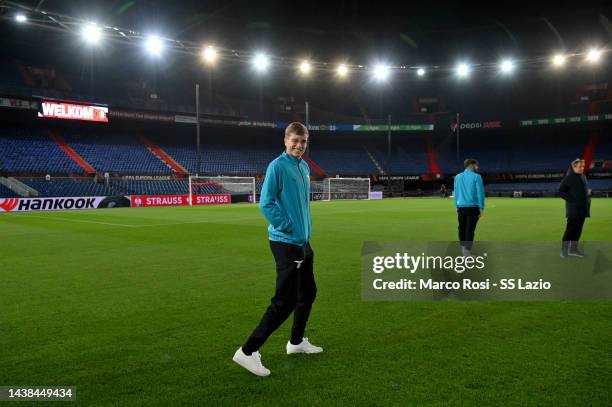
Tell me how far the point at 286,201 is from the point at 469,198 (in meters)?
6.87

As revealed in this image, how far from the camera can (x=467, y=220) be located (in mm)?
9898

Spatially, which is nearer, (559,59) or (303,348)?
(303,348)

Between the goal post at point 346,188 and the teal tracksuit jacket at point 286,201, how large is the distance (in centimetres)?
4583

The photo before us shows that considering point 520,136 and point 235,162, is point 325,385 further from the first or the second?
point 520,136

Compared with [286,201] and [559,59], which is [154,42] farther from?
[559,59]

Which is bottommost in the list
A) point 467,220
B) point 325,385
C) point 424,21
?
point 325,385

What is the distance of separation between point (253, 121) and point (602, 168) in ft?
133

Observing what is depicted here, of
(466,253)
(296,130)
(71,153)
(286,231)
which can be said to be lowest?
(466,253)

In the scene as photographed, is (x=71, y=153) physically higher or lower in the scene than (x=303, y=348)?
higher

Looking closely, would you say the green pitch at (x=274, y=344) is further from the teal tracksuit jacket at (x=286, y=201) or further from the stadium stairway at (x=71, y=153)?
the stadium stairway at (x=71, y=153)

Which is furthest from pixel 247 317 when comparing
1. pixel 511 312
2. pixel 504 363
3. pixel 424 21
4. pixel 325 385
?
pixel 424 21

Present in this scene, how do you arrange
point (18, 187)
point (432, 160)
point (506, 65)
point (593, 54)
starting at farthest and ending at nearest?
point (432, 160), point (506, 65), point (593, 54), point (18, 187)

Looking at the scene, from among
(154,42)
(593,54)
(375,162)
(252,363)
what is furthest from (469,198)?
(375,162)

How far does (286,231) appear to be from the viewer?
3840 millimetres
